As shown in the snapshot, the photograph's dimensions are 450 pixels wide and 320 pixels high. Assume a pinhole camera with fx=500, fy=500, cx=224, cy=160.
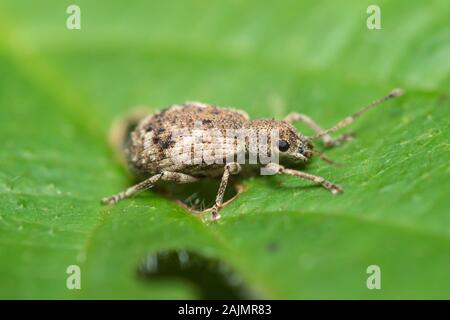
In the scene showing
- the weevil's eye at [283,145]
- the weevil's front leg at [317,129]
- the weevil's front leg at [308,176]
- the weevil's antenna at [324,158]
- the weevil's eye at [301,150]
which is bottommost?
the weevil's front leg at [308,176]

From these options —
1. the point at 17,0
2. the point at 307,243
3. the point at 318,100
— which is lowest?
the point at 307,243

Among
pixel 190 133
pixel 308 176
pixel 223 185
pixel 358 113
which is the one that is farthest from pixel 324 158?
pixel 190 133

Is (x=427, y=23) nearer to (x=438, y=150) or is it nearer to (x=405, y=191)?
(x=438, y=150)

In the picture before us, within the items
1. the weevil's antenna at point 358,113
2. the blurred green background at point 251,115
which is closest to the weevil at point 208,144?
the weevil's antenna at point 358,113

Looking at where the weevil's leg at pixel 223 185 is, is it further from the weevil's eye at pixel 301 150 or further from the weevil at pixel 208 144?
the weevil's eye at pixel 301 150

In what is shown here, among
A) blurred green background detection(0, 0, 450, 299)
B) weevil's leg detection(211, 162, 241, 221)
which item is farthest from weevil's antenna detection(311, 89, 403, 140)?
weevil's leg detection(211, 162, 241, 221)
